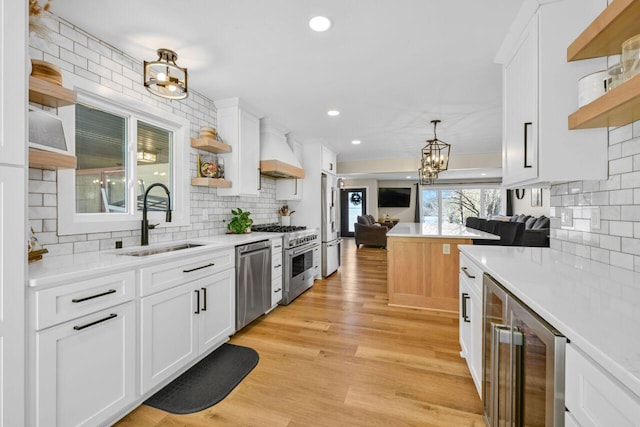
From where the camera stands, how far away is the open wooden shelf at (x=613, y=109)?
956mm

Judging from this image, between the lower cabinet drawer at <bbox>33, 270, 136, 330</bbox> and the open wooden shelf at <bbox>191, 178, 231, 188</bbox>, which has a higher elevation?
the open wooden shelf at <bbox>191, 178, 231, 188</bbox>

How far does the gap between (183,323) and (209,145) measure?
171 cm

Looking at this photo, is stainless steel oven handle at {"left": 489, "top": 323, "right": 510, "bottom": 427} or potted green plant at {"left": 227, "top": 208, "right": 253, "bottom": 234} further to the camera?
potted green plant at {"left": 227, "top": 208, "right": 253, "bottom": 234}

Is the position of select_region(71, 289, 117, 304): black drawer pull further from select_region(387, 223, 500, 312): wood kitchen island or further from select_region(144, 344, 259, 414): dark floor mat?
select_region(387, 223, 500, 312): wood kitchen island

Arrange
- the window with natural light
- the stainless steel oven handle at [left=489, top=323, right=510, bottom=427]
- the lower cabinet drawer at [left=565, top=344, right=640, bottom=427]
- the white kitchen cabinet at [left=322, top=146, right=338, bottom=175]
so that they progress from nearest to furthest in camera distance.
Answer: the lower cabinet drawer at [left=565, top=344, right=640, bottom=427], the stainless steel oven handle at [left=489, top=323, right=510, bottom=427], the white kitchen cabinet at [left=322, top=146, right=338, bottom=175], the window with natural light

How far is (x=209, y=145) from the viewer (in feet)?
9.46

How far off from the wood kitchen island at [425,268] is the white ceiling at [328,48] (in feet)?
5.23

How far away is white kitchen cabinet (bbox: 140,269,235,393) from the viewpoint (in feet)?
5.68

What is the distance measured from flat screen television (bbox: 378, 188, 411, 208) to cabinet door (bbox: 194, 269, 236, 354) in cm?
911

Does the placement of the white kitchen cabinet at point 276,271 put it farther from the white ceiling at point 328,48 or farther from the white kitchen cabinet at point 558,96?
the white kitchen cabinet at point 558,96

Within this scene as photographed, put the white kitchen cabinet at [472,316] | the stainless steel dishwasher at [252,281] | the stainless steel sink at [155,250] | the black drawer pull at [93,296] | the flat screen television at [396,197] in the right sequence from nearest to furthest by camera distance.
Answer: the black drawer pull at [93,296]
the white kitchen cabinet at [472,316]
the stainless steel sink at [155,250]
the stainless steel dishwasher at [252,281]
the flat screen television at [396,197]

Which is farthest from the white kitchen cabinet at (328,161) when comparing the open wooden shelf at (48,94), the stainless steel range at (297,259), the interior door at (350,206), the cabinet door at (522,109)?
the interior door at (350,206)

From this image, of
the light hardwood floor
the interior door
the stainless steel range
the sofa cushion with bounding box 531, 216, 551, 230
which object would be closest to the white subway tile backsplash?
the light hardwood floor

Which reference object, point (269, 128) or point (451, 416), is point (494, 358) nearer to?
point (451, 416)
